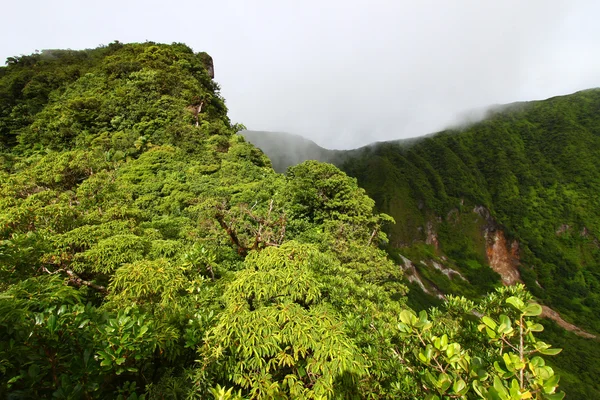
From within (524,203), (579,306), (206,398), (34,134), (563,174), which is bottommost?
(579,306)

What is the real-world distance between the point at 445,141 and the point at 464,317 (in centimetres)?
9186

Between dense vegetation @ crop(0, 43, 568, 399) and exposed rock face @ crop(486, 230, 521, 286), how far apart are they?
5651 centimetres

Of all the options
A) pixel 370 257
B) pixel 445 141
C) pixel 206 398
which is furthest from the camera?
pixel 445 141

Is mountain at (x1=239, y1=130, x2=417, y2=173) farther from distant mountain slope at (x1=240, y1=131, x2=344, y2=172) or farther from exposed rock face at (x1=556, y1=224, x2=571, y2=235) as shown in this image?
exposed rock face at (x1=556, y1=224, x2=571, y2=235)

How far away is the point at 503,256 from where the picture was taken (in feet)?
194

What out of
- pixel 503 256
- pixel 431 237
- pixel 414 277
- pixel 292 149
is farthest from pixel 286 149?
pixel 503 256

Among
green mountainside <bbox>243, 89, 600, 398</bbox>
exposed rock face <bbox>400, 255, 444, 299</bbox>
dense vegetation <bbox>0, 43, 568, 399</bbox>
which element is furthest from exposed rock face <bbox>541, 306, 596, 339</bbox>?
dense vegetation <bbox>0, 43, 568, 399</bbox>

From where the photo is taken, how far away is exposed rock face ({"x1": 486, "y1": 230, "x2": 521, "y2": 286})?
55.5 meters

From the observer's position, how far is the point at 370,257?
515 inches

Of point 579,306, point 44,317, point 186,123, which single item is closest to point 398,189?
point 579,306

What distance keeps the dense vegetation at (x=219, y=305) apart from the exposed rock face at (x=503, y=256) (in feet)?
185

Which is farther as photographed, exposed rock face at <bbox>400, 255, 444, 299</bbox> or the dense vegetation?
exposed rock face at <bbox>400, 255, 444, 299</bbox>

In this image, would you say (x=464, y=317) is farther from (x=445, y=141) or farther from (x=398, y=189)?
(x=445, y=141)

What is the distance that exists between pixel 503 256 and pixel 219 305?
72.7 m
